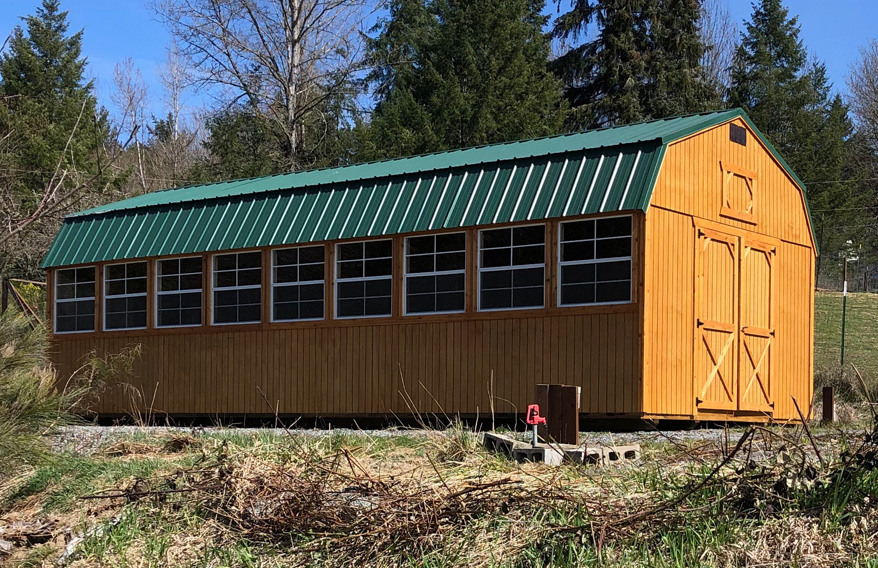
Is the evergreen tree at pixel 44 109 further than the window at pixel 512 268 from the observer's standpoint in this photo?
Yes

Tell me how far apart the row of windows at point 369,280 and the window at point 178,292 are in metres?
0.02

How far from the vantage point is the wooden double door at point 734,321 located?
49.3 feet

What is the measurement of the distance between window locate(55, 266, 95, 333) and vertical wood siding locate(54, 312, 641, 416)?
0.94ft

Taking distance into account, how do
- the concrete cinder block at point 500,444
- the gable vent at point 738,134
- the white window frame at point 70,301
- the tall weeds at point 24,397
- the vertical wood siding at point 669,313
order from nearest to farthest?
the tall weeds at point 24,397, the concrete cinder block at point 500,444, the vertical wood siding at point 669,313, the gable vent at point 738,134, the white window frame at point 70,301

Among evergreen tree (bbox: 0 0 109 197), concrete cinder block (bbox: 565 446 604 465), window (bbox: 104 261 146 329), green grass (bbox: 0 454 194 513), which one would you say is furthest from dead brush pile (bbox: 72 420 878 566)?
evergreen tree (bbox: 0 0 109 197)

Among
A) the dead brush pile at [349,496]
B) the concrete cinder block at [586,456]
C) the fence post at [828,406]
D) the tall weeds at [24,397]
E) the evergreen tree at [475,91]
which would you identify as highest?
the evergreen tree at [475,91]

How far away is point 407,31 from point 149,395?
71.3 feet

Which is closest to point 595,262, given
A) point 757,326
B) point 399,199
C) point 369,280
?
point 399,199

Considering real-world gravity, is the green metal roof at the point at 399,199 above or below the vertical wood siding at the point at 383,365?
above

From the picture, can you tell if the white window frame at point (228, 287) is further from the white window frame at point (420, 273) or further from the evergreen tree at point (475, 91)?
the evergreen tree at point (475, 91)

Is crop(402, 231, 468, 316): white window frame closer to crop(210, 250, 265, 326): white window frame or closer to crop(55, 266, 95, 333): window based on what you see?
crop(210, 250, 265, 326): white window frame

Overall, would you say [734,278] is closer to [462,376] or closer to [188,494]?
[462,376]

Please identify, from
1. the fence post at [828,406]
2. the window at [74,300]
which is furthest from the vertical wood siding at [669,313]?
the window at [74,300]

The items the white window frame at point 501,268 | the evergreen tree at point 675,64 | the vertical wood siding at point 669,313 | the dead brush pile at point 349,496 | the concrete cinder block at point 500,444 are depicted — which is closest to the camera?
the dead brush pile at point 349,496
